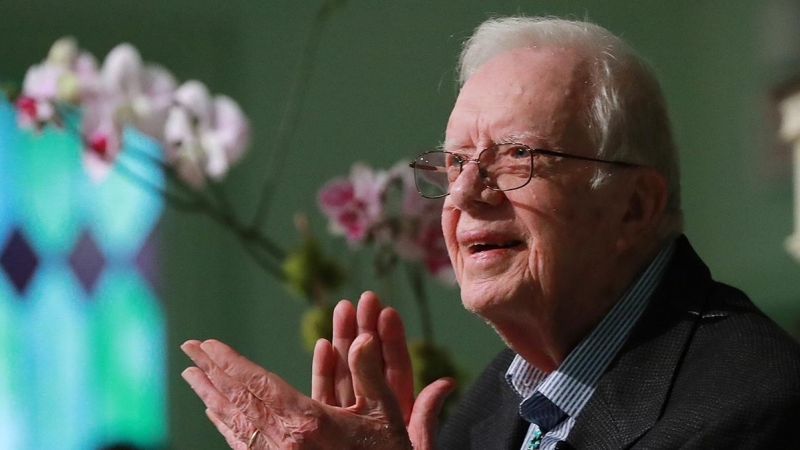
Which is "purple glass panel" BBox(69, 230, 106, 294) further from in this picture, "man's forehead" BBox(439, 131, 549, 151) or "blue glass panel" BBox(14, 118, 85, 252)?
"man's forehead" BBox(439, 131, 549, 151)

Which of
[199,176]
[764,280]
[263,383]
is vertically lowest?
[764,280]

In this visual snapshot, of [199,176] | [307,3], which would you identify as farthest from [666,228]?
[307,3]

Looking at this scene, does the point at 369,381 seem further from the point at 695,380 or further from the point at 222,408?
the point at 695,380

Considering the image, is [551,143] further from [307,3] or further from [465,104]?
[307,3]

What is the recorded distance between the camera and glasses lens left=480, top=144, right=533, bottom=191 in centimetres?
114

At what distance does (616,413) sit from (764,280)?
1.38 m

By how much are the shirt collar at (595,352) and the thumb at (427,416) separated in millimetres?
124

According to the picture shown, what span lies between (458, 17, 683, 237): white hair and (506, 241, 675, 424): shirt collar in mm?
71

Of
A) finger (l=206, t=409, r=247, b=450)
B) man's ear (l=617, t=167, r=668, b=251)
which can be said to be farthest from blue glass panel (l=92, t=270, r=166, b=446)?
man's ear (l=617, t=167, r=668, b=251)

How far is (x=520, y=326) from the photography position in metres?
1.17

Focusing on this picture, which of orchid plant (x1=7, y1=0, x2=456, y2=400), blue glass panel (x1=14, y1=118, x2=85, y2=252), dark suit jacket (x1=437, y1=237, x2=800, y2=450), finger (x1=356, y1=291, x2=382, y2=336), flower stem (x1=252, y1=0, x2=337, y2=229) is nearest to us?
dark suit jacket (x1=437, y1=237, x2=800, y2=450)

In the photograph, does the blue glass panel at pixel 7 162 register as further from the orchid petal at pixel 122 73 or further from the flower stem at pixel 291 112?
the orchid petal at pixel 122 73

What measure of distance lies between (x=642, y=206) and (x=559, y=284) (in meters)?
0.12

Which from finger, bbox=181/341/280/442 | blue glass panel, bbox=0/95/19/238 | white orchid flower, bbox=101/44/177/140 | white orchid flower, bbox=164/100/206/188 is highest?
blue glass panel, bbox=0/95/19/238
